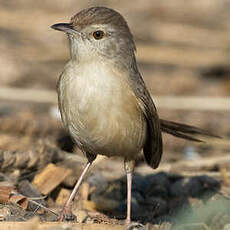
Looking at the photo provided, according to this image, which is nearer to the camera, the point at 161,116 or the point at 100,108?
the point at 100,108

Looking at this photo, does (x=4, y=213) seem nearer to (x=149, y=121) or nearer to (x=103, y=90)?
(x=103, y=90)

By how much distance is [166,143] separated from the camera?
7.46 meters

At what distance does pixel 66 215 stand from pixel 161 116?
3.83 metres

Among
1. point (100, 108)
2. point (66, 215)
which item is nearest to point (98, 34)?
point (100, 108)

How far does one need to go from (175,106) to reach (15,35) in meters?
3.40

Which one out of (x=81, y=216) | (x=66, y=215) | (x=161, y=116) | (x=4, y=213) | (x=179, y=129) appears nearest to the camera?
(x=4, y=213)

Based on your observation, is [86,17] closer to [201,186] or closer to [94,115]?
[94,115]

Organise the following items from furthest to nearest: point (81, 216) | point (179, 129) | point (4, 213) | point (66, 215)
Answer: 1. point (179, 129)
2. point (81, 216)
3. point (66, 215)
4. point (4, 213)

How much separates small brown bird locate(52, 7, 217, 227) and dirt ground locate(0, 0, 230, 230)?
1.98ft

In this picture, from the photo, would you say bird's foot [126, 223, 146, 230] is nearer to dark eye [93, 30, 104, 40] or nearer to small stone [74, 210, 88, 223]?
small stone [74, 210, 88, 223]

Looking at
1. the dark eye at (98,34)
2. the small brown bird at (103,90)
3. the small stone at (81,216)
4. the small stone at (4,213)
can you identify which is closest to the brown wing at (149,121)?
the small brown bird at (103,90)

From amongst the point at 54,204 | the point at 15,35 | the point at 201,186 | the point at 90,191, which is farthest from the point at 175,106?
the point at 15,35

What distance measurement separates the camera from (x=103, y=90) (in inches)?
178

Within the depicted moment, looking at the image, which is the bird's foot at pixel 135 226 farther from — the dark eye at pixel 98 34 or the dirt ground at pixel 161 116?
the dark eye at pixel 98 34
